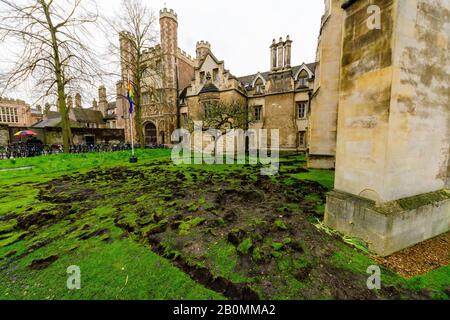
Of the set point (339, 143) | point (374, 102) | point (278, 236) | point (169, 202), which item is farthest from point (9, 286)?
point (374, 102)

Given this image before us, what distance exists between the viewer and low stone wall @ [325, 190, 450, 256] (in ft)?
9.64

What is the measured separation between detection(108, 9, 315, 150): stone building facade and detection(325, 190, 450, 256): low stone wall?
61.4 feet

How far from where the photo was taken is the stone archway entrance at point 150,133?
101ft

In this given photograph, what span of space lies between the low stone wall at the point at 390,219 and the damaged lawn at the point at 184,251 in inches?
15.1

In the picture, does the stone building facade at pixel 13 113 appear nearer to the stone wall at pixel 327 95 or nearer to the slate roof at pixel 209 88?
the slate roof at pixel 209 88

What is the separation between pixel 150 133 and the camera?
31.2 metres

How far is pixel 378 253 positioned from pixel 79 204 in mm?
7372

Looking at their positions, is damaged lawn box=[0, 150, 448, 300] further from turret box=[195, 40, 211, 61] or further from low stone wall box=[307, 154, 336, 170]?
turret box=[195, 40, 211, 61]


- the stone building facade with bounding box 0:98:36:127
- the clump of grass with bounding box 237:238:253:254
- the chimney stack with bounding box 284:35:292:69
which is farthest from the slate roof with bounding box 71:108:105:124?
the clump of grass with bounding box 237:238:253:254

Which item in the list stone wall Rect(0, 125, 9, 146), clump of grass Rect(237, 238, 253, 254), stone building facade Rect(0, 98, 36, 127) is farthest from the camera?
stone building facade Rect(0, 98, 36, 127)

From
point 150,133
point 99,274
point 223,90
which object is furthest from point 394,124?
point 150,133
